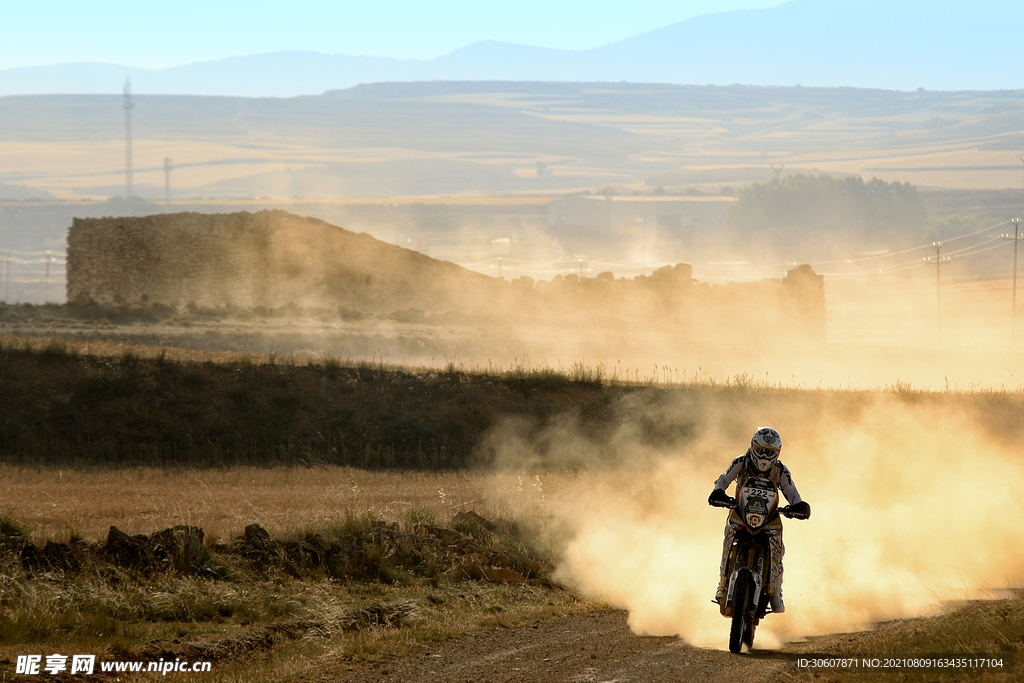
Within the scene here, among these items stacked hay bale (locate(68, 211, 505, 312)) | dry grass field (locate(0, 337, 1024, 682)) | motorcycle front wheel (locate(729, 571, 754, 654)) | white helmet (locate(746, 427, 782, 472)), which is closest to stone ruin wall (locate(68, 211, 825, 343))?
stacked hay bale (locate(68, 211, 505, 312))

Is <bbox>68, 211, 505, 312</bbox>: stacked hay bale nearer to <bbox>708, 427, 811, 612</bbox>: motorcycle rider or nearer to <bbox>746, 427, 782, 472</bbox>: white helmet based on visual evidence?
<bbox>708, 427, 811, 612</bbox>: motorcycle rider

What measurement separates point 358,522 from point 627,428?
41.1ft

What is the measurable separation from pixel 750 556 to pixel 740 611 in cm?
57

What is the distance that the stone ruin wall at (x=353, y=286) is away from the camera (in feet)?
206

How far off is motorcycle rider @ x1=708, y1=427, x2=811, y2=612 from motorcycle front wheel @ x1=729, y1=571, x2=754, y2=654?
0.70 ft

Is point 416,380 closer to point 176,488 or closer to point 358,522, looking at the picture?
point 176,488

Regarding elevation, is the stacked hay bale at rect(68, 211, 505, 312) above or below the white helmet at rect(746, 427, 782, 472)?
above

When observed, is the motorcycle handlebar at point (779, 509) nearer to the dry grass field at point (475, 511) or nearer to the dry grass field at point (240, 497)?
the dry grass field at point (475, 511)

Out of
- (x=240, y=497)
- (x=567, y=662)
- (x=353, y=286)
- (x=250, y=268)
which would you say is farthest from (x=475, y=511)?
(x=250, y=268)

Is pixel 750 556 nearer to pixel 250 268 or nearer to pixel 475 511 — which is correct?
pixel 475 511

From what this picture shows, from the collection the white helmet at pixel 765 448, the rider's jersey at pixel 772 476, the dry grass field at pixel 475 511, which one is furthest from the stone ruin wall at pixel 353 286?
the white helmet at pixel 765 448

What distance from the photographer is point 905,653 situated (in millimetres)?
Answer: 10117

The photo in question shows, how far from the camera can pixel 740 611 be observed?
1093 centimetres

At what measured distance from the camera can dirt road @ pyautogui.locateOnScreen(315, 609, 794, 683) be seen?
33.2 ft
